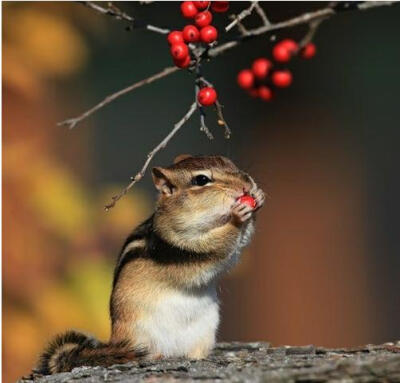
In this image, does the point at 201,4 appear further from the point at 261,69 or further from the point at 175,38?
the point at 261,69

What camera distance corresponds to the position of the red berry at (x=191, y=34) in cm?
341

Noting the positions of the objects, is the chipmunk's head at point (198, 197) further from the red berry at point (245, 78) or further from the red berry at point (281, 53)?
the red berry at point (281, 53)

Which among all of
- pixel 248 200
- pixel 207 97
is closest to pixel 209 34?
pixel 207 97

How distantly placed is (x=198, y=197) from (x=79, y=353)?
2.34ft

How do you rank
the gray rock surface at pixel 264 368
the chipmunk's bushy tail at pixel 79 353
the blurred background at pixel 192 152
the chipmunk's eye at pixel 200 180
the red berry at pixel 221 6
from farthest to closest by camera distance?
1. the blurred background at pixel 192 152
2. the chipmunk's eye at pixel 200 180
3. the chipmunk's bushy tail at pixel 79 353
4. the red berry at pixel 221 6
5. the gray rock surface at pixel 264 368

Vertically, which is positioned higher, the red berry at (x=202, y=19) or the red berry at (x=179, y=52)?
the red berry at (x=202, y=19)

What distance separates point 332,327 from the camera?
7527 millimetres

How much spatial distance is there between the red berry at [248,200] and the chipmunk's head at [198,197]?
0.02 metres

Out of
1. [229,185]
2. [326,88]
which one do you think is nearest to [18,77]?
[229,185]

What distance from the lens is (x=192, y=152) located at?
6.94 m

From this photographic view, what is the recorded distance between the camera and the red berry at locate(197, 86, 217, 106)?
336 cm

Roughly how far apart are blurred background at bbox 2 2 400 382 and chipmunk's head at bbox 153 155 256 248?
4.40 feet

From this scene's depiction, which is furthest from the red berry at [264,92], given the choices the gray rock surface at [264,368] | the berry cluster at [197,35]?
the gray rock surface at [264,368]

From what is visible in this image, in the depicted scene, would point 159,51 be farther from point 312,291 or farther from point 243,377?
point 243,377
